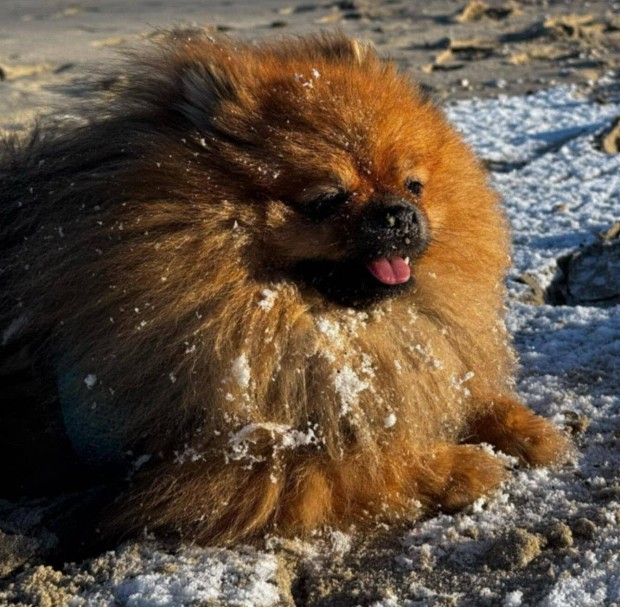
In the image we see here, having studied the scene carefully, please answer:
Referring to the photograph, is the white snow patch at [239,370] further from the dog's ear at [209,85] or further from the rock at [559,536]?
the rock at [559,536]

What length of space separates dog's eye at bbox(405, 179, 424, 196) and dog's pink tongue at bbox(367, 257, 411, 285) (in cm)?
21

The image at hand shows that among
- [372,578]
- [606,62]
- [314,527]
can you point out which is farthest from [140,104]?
[606,62]

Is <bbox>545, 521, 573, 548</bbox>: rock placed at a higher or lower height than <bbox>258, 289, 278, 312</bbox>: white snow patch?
lower

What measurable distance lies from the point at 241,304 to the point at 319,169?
1.25ft

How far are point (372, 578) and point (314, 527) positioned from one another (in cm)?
23

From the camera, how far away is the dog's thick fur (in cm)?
225

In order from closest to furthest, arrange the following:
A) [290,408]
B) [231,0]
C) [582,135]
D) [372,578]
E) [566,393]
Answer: [372,578] < [290,408] < [566,393] < [582,135] < [231,0]

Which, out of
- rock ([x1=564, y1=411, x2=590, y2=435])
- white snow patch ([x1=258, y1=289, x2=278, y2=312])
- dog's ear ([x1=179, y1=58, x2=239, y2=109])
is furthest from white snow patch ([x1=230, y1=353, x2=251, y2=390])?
rock ([x1=564, y1=411, x2=590, y2=435])

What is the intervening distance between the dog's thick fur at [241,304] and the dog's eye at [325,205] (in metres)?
0.01

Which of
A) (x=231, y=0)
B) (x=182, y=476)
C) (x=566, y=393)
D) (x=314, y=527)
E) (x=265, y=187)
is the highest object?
(x=265, y=187)

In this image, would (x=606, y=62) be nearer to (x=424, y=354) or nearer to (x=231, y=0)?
(x=424, y=354)

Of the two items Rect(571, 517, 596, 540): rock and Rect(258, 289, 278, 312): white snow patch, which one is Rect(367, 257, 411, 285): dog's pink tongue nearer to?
Rect(258, 289, 278, 312): white snow patch

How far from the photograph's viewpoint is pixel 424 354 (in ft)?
8.25

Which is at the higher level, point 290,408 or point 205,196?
point 205,196
